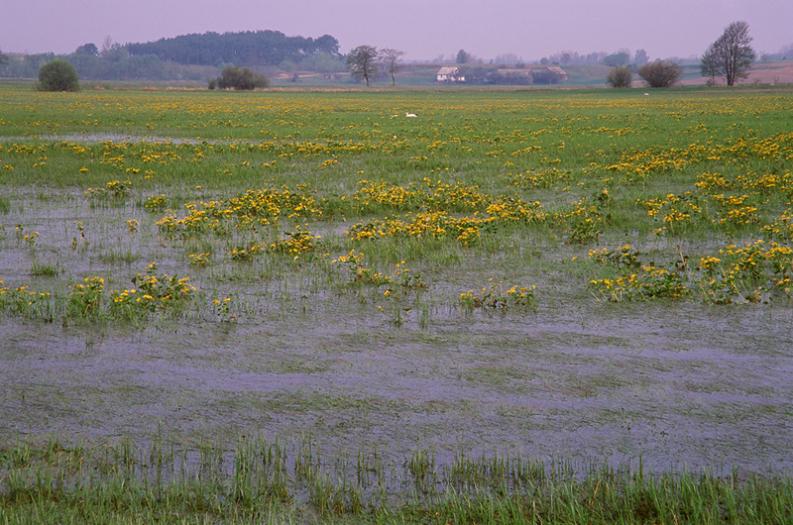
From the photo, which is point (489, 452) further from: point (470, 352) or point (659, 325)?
point (659, 325)

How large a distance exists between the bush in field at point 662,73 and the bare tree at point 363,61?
59.4 metres

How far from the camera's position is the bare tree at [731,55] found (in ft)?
386

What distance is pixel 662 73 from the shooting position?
4222 inches

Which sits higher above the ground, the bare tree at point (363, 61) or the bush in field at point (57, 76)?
the bare tree at point (363, 61)

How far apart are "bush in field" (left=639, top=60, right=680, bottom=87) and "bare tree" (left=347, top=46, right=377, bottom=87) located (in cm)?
5940

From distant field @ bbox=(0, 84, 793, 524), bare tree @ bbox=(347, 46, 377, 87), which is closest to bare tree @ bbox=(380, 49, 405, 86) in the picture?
bare tree @ bbox=(347, 46, 377, 87)

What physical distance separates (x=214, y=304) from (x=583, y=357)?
167 inches

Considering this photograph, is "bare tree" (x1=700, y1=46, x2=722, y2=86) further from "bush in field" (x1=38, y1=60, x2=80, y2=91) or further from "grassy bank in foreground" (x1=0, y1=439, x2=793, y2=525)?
"grassy bank in foreground" (x1=0, y1=439, x2=793, y2=525)

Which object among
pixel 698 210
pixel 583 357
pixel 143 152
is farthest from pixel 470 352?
pixel 143 152

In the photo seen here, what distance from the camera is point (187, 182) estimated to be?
20.9 meters

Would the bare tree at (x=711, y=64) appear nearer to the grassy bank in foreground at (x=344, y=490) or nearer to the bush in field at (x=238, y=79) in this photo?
the bush in field at (x=238, y=79)

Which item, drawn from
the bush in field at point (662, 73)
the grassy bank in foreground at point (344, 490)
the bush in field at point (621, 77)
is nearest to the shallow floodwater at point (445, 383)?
the grassy bank in foreground at point (344, 490)

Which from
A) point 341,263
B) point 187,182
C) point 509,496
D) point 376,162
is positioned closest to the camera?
point 509,496

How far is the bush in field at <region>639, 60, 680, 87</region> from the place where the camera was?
107m
